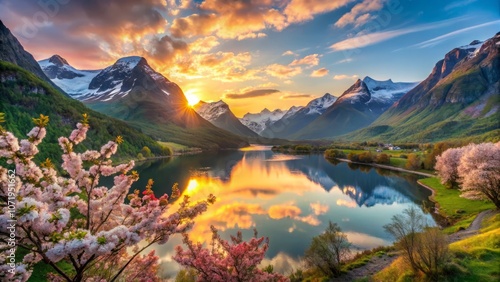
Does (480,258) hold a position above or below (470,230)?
above

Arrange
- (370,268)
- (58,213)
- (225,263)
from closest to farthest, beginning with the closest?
(58,213), (225,263), (370,268)

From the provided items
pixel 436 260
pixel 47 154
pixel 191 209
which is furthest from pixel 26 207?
pixel 47 154

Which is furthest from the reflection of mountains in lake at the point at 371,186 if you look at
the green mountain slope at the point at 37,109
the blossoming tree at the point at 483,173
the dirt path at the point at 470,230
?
the green mountain slope at the point at 37,109

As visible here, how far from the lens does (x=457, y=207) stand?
6078cm

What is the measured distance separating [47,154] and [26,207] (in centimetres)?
13410

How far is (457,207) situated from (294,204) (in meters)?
36.4

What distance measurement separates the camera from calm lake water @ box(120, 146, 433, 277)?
47.3m

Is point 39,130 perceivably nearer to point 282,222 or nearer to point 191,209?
point 191,209

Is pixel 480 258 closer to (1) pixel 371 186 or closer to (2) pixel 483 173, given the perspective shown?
(2) pixel 483 173

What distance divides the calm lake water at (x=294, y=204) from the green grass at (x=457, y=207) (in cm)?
401

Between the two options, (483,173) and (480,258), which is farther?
(483,173)

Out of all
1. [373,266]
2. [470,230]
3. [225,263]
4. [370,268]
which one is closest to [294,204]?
[470,230]

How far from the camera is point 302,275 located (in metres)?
33.6

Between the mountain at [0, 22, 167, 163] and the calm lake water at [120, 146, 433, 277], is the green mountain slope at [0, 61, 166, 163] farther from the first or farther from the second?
the calm lake water at [120, 146, 433, 277]
